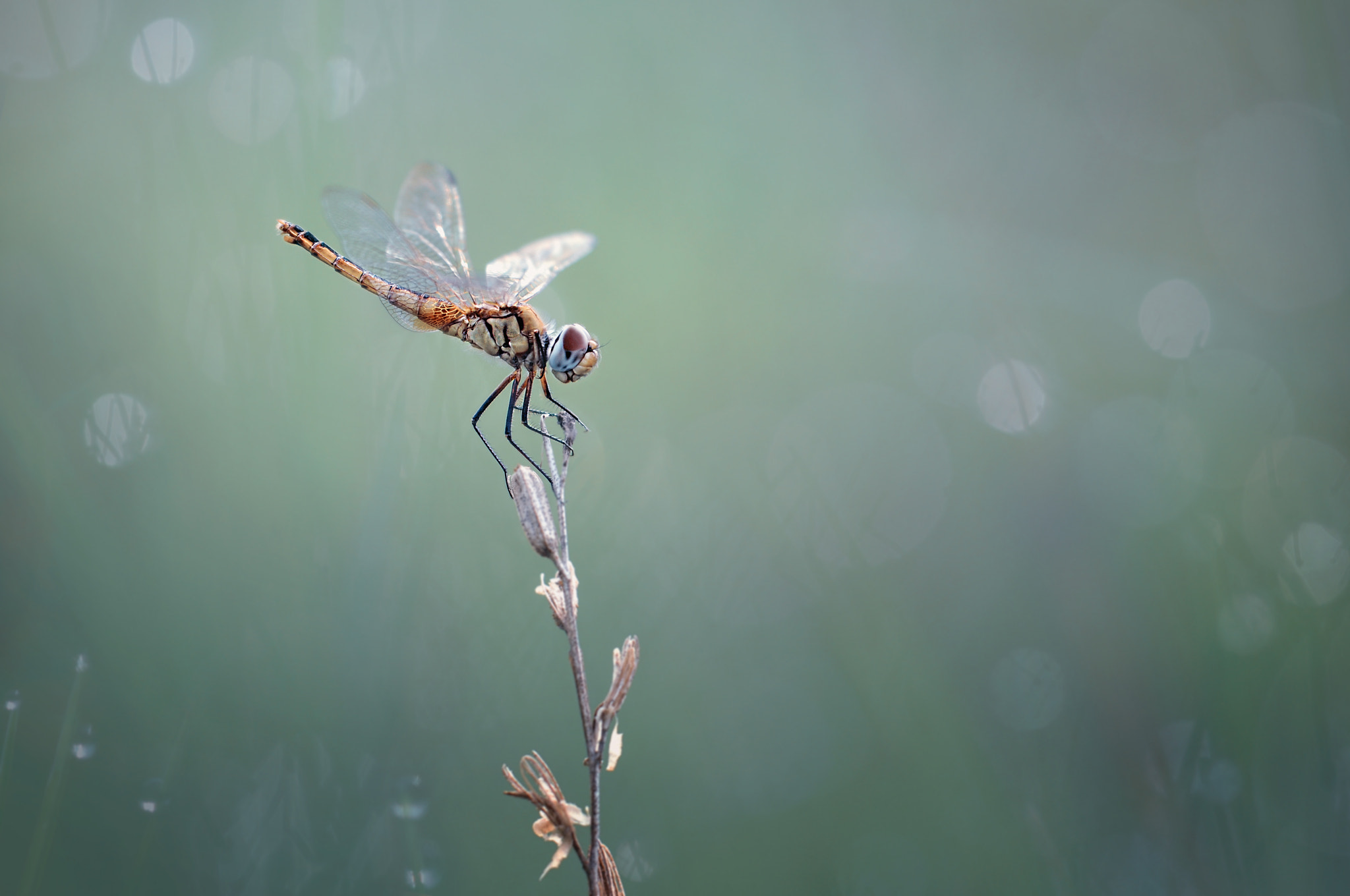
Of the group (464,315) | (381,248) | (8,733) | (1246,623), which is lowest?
(1246,623)

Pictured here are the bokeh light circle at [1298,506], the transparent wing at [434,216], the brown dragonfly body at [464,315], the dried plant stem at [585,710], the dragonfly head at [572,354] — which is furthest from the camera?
the bokeh light circle at [1298,506]

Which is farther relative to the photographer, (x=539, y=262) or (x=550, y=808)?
(x=539, y=262)

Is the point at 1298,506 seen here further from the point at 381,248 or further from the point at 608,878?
the point at 381,248

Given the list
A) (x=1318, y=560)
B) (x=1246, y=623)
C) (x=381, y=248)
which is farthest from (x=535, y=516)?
(x=1318, y=560)

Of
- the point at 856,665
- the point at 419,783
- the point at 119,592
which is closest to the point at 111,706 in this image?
the point at 119,592

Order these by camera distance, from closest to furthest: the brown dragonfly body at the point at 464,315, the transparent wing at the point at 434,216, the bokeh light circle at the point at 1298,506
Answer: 1. the brown dragonfly body at the point at 464,315
2. the transparent wing at the point at 434,216
3. the bokeh light circle at the point at 1298,506

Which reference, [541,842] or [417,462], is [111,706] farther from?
[541,842]

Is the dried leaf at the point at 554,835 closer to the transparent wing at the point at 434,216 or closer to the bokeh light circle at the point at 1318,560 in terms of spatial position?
the transparent wing at the point at 434,216

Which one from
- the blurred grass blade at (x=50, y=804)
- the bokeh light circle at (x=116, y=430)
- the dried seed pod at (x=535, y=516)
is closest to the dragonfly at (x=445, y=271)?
the dried seed pod at (x=535, y=516)
